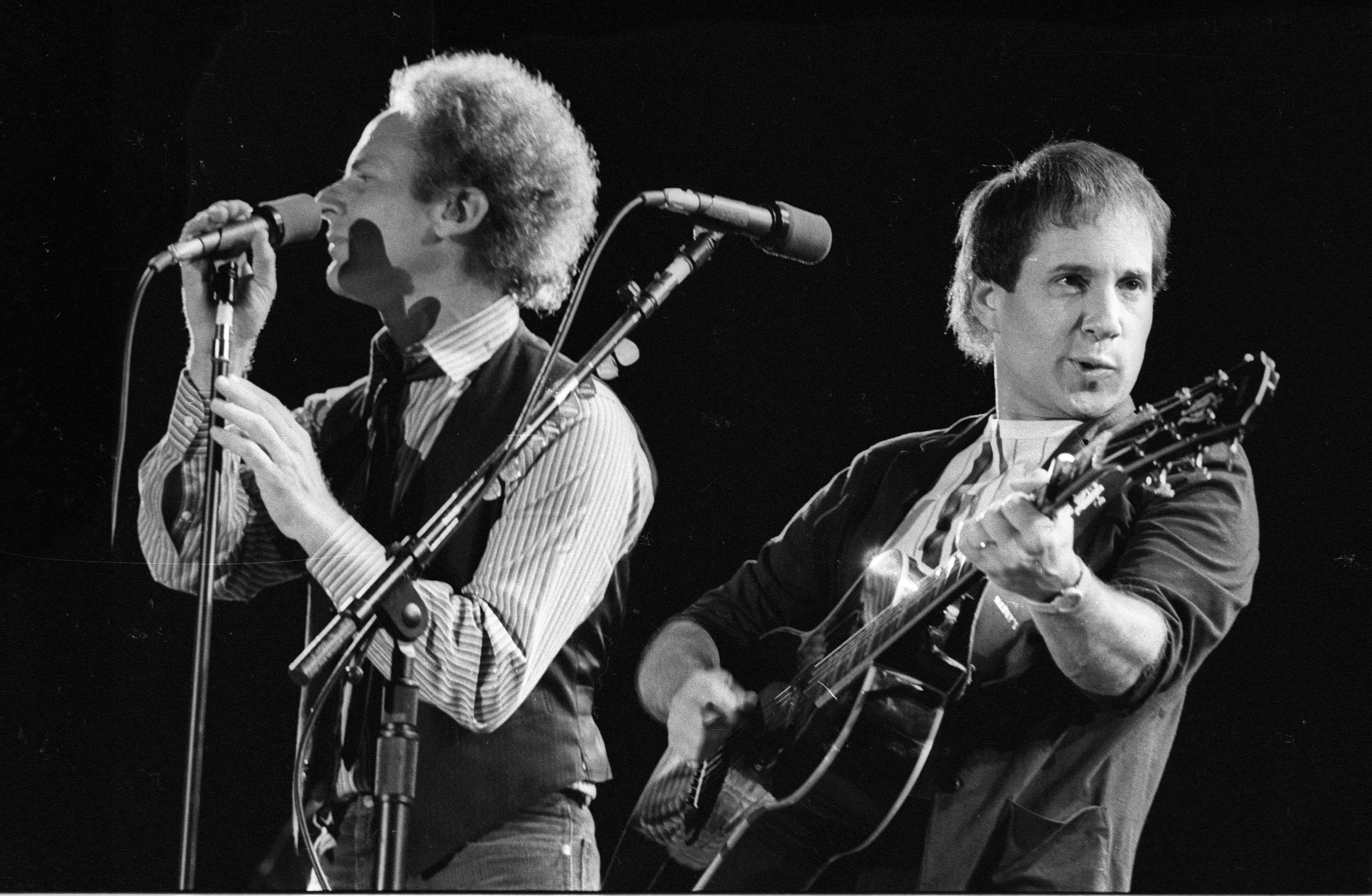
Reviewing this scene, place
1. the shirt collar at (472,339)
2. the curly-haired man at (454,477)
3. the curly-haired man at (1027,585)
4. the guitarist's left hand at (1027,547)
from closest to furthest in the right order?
the guitarist's left hand at (1027,547) < the curly-haired man at (1027,585) < the curly-haired man at (454,477) < the shirt collar at (472,339)

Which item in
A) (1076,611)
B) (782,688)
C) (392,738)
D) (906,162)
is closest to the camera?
(392,738)

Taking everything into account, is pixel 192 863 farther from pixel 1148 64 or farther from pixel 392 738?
pixel 1148 64

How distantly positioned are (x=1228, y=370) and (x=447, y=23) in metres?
1.62

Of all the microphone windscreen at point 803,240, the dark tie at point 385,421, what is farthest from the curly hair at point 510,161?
the microphone windscreen at point 803,240

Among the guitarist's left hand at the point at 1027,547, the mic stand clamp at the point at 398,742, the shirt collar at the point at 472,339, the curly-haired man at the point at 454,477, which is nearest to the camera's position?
the mic stand clamp at the point at 398,742

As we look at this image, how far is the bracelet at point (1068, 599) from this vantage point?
7.68ft

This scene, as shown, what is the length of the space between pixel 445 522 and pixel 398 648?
214mm

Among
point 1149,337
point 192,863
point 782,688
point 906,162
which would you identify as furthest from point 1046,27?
point 192,863

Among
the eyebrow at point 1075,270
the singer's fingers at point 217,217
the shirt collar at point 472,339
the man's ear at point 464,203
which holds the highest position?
the man's ear at point 464,203

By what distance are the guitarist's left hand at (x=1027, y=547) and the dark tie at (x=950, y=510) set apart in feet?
0.76

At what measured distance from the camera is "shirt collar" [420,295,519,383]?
280cm

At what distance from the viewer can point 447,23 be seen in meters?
2.96

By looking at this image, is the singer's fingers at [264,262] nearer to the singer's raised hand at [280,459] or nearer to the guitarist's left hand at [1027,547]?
the singer's raised hand at [280,459]

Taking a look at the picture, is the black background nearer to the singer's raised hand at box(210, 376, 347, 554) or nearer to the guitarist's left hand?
the singer's raised hand at box(210, 376, 347, 554)
